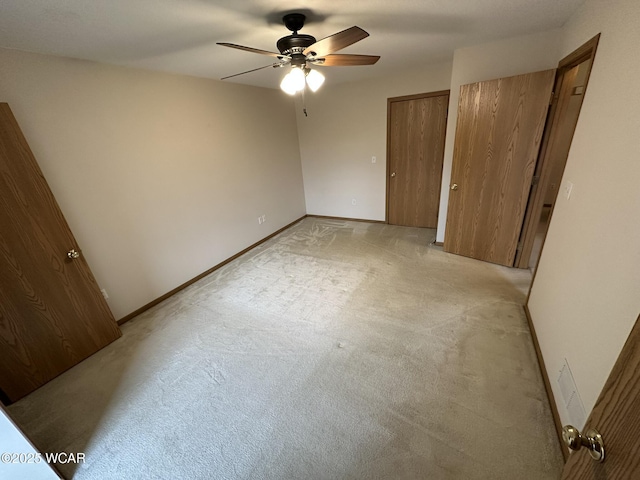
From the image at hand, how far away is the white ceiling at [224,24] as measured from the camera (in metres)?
1.40

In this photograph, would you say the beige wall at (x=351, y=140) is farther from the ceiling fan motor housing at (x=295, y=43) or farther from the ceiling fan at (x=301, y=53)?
the ceiling fan motor housing at (x=295, y=43)

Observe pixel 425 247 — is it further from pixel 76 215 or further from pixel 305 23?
pixel 76 215

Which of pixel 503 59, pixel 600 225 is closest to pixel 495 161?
pixel 503 59

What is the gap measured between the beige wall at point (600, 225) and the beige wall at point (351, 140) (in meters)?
2.11

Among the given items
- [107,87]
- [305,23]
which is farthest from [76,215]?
[305,23]

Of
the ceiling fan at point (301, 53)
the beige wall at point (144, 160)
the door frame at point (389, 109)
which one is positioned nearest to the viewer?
the ceiling fan at point (301, 53)

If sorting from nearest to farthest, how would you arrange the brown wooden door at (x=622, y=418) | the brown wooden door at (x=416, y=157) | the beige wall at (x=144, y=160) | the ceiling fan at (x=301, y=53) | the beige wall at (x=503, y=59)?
the brown wooden door at (x=622, y=418) → the ceiling fan at (x=301, y=53) → the beige wall at (x=144, y=160) → the beige wall at (x=503, y=59) → the brown wooden door at (x=416, y=157)

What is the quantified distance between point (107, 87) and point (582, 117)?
3.55 m

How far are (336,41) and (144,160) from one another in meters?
2.11

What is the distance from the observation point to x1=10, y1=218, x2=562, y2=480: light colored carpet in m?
1.33

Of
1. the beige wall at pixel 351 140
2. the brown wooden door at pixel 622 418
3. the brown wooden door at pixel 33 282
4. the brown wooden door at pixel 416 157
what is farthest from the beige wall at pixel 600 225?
the brown wooden door at pixel 33 282

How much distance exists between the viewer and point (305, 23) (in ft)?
5.90

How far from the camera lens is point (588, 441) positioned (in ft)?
1.85

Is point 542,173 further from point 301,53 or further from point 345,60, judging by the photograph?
point 301,53
